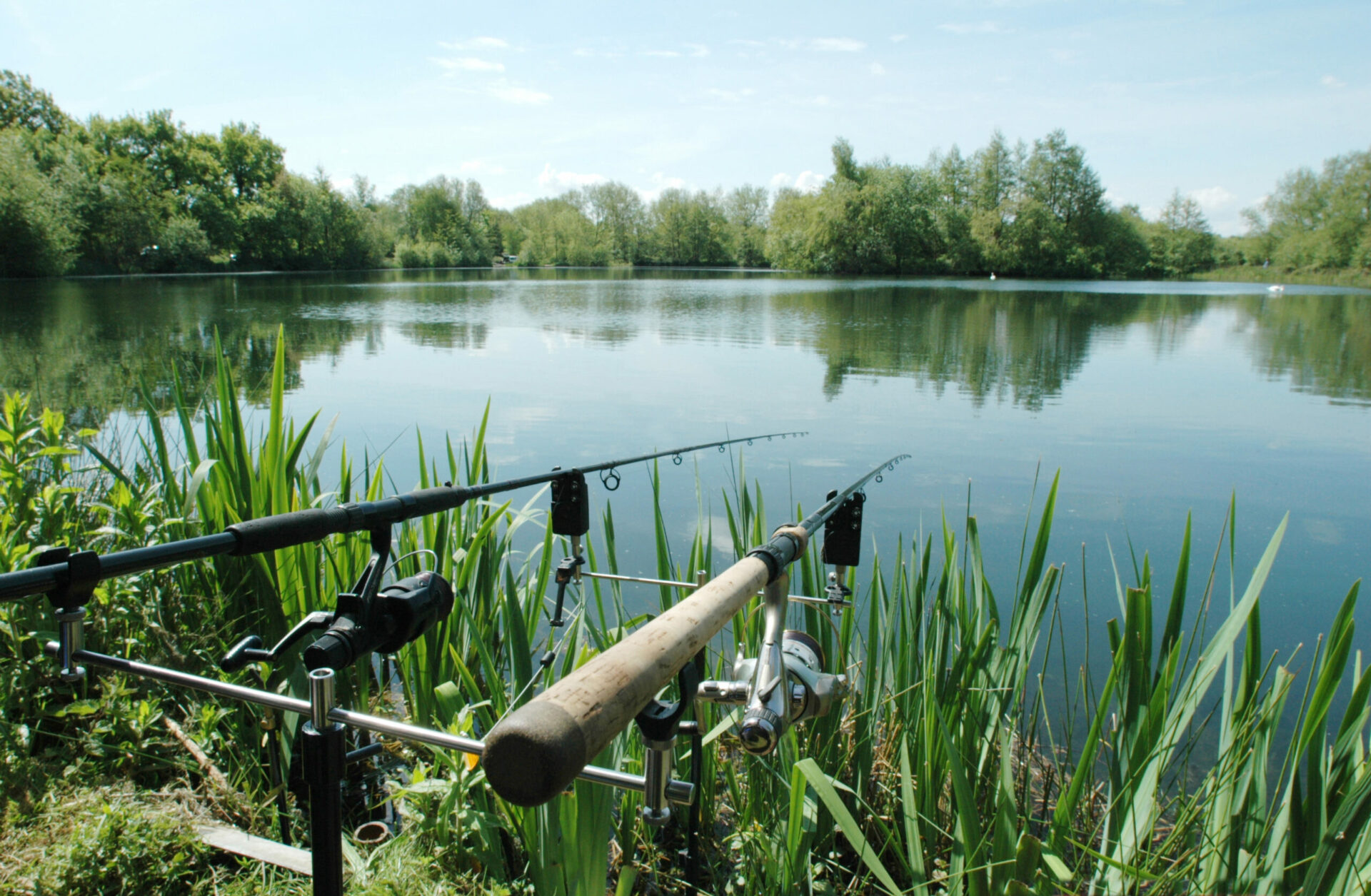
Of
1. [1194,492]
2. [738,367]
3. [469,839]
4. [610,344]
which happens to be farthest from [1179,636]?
[610,344]

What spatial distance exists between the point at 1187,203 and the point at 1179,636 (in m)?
78.8

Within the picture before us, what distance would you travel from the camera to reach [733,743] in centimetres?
214

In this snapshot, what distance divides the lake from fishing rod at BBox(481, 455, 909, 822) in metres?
0.91

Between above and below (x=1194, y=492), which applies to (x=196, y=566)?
above

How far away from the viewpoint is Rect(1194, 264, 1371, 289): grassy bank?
42.8 metres

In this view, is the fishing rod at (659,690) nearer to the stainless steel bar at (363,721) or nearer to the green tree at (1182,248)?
the stainless steel bar at (363,721)

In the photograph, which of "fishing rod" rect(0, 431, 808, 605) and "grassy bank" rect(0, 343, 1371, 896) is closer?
"fishing rod" rect(0, 431, 808, 605)

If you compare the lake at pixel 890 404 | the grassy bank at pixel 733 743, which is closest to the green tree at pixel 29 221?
the lake at pixel 890 404

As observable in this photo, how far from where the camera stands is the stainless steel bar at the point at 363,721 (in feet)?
2.89

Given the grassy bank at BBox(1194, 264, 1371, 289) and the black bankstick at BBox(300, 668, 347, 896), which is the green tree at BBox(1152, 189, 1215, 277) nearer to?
the grassy bank at BBox(1194, 264, 1371, 289)

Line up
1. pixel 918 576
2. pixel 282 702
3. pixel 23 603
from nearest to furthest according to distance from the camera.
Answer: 1. pixel 282 702
2. pixel 918 576
3. pixel 23 603

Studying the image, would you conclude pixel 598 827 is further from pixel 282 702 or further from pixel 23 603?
pixel 23 603

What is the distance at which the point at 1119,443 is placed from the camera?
706cm

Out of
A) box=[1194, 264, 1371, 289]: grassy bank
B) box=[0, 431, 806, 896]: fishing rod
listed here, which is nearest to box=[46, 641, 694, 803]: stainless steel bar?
box=[0, 431, 806, 896]: fishing rod
